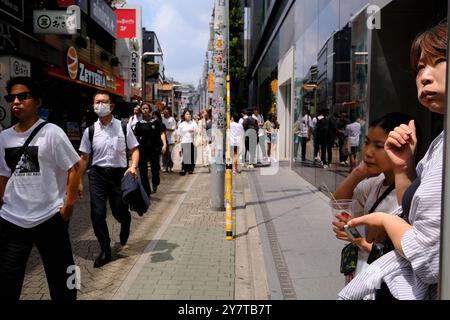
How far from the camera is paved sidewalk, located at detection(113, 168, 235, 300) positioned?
4410 millimetres

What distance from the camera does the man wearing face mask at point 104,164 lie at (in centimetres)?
536

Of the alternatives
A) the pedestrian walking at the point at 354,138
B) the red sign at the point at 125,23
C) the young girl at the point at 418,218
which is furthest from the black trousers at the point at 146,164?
the red sign at the point at 125,23

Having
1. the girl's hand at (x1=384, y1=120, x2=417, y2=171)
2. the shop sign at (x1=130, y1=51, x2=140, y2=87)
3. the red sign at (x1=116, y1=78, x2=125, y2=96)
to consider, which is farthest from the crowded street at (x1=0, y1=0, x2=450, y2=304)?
the shop sign at (x1=130, y1=51, x2=140, y2=87)

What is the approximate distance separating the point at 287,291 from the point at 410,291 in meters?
2.93

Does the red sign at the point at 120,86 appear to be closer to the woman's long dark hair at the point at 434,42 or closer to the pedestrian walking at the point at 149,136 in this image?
the pedestrian walking at the point at 149,136

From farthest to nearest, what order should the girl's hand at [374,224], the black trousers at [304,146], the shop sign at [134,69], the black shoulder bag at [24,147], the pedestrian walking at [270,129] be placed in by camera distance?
1. the shop sign at [134,69]
2. the pedestrian walking at [270,129]
3. the black trousers at [304,146]
4. the black shoulder bag at [24,147]
5. the girl's hand at [374,224]

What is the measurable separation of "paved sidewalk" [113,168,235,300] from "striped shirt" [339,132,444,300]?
2789mm

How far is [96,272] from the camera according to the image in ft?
16.5

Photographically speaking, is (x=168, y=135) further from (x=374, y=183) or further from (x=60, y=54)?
(x=374, y=183)

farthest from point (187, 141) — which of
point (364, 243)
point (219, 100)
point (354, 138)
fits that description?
point (364, 243)

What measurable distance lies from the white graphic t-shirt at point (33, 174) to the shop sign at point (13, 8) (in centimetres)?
806

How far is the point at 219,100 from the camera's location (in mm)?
8172

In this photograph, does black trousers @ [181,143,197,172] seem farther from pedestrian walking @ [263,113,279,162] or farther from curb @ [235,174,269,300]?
curb @ [235,174,269,300]
